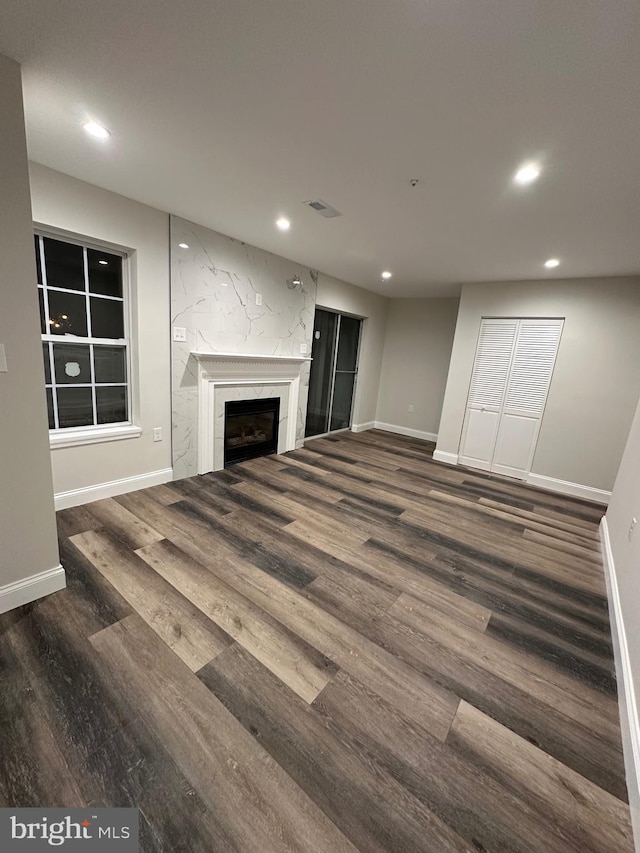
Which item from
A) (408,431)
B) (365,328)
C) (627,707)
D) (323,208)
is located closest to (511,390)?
(408,431)

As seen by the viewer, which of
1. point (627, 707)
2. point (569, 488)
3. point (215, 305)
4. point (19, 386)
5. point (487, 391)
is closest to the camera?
point (627, 707)

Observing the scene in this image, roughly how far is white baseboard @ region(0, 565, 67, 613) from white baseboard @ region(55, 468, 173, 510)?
1.04m

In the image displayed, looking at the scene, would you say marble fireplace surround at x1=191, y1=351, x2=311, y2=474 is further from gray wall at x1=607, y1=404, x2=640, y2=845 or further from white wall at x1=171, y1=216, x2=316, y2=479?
gray wall at x1=607, y1=404, x2=640, y2=845

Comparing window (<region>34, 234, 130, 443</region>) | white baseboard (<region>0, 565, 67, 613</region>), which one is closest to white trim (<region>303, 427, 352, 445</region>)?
window (<region>34, 234, 130, 443</region>)

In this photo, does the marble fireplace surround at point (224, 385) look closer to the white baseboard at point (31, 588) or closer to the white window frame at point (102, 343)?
the white window frame at point (102, 343)

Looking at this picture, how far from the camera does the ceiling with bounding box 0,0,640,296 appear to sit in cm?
113

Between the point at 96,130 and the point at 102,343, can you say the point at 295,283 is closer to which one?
the point at 102,343

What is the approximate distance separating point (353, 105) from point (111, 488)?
324 centimetres

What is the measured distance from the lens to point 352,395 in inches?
243

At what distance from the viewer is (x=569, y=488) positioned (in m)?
4.14

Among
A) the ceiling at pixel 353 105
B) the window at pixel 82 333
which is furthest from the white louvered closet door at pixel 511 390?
the window at pixel 82 333

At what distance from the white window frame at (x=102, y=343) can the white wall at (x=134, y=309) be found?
6 centimetres

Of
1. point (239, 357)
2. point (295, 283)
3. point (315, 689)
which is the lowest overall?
point (315, 689)

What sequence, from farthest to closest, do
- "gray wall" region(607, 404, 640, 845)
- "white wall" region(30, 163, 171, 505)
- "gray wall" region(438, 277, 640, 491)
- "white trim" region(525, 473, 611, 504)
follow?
"white trim" region(525, 473, 611, 504), "gray wall" region(438, 277, 640, 491), "white wall" region(30, 163, 171, 505), "gray wall" region(607, 404, 640, 845)
